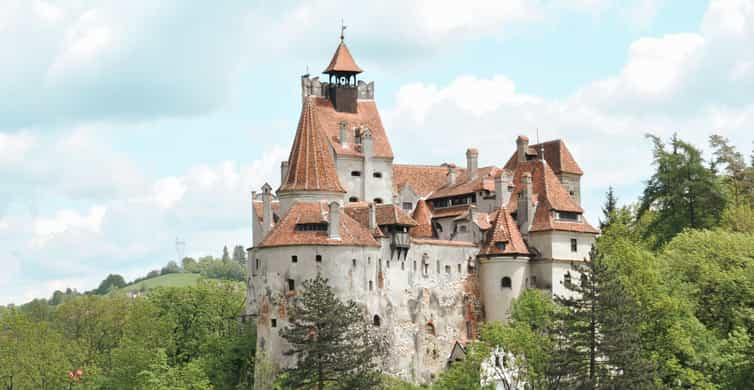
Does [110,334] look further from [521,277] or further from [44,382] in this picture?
[521,277]

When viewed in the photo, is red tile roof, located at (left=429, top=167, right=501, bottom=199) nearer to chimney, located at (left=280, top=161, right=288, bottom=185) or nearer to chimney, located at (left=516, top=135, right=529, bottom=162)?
chimney, located at (left=516, top=135, right=529, bottom=162)

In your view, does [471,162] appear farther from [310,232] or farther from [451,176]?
[310,232]

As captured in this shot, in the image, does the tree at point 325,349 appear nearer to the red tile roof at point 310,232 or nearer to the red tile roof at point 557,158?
the red tile roof at point 310,232

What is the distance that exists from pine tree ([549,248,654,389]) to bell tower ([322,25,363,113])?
26238 mm

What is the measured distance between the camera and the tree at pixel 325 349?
72812 mm

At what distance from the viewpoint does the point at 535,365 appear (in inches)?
3031

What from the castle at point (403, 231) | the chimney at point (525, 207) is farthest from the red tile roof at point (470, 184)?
the chimney at point (525, 207)

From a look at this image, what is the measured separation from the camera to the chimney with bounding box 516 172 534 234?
88312mm

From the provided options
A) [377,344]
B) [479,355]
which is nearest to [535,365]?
[479,355]

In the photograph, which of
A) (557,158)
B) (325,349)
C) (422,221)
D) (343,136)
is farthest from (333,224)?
(557,158)

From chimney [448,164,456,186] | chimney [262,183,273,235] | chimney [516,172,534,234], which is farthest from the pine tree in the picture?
chimney [262,183,273,235]

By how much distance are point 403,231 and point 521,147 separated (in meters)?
17.4

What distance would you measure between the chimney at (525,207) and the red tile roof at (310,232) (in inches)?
539

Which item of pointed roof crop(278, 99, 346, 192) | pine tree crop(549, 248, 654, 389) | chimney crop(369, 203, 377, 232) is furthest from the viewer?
chimney crop(369, 203, 377, 232)
